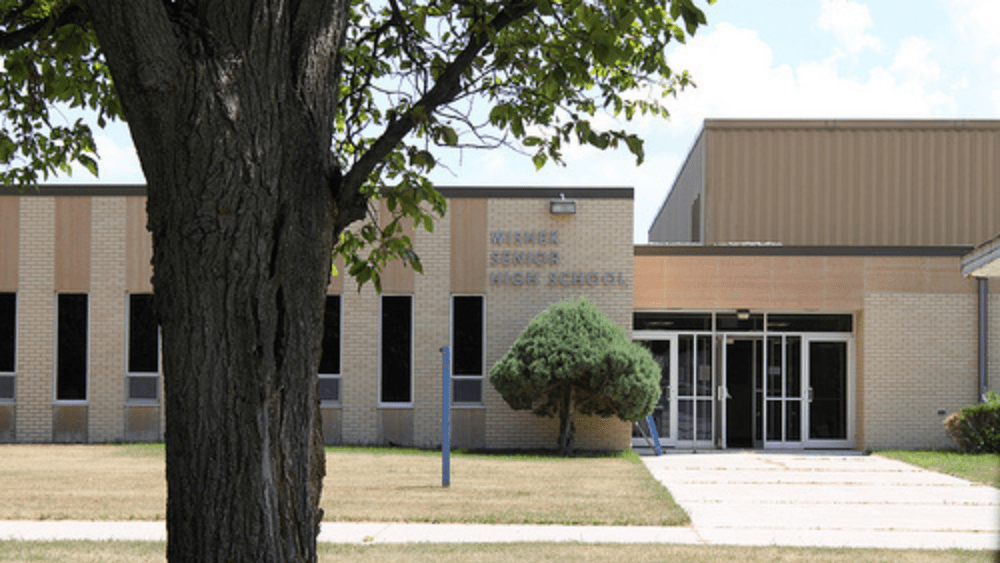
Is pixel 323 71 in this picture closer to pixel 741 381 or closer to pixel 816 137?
pixel 741 381

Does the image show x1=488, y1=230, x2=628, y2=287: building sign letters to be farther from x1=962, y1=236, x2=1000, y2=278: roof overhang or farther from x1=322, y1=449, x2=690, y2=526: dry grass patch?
x1=962, y1=236, x2=1000, y2=278: roof overhang

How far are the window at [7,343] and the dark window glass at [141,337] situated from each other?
7.70 ft

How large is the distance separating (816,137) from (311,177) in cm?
2331

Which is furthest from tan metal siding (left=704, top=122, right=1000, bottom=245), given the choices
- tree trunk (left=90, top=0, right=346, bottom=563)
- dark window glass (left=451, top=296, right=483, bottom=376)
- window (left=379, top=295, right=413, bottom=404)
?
tree trunk (left=90, top=0, right=346, bottom=563)

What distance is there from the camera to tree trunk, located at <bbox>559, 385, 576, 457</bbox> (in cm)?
2031

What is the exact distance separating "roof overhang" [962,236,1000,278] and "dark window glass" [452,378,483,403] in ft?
35.4

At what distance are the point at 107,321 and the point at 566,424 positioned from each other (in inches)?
376

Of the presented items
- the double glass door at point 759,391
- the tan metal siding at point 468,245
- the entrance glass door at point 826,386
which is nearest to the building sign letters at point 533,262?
the tan metal siding at point 468,245

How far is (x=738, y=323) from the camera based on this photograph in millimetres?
22641

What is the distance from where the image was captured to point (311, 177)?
4.59 meters

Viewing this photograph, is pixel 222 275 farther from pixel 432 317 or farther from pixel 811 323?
pixel 811 323

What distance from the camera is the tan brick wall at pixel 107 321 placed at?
21906 millimetres

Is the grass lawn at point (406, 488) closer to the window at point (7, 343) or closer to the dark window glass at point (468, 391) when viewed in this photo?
the dark window glass at point (468, 391)

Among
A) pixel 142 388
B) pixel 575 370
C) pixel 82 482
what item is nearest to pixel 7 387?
pixel 142 388
